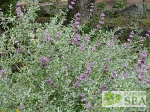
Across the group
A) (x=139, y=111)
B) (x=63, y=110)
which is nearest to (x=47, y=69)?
(x=63, y=110)

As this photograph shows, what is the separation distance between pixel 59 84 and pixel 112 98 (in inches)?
26.6

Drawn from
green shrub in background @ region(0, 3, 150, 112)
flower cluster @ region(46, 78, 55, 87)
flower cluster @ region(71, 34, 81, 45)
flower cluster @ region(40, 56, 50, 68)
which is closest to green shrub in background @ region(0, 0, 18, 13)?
green shrub in background @ region(0, 3, 150, 112)

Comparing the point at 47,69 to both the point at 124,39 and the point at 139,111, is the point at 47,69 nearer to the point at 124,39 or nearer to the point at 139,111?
the point at 139,111

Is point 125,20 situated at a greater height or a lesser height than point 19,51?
lesser

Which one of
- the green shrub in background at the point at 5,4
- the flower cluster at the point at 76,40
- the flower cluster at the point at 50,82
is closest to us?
the flower cluster at the point at 50,82

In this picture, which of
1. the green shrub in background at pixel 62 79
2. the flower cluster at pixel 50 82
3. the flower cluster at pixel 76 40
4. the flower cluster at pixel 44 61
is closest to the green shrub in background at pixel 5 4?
the green shrub in background at pixel 62 79

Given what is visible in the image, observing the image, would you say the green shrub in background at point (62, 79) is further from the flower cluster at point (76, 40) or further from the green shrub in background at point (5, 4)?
the green shrub in background at point (5, 4)

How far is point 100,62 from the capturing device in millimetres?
3951

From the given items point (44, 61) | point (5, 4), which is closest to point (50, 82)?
point (44, 61)

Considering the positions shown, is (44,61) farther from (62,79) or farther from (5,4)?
(5,4)

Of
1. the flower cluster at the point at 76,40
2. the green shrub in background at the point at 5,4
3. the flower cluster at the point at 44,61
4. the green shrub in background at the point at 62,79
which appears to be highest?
the green shrub in background at the point at 5,4

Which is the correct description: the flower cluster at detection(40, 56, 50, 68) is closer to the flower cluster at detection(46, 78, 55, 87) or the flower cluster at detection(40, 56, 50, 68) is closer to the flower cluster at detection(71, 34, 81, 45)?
the flower cluster at detection(46, 78, 55, 87)

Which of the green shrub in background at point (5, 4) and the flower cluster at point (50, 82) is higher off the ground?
the green shrub in background at point (5, 4)

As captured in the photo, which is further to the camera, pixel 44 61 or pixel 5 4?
pixel 5 4
